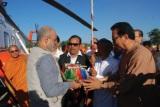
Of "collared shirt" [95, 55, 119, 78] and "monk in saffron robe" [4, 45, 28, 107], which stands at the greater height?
"collared shirt" [95, 55, 119, 78]

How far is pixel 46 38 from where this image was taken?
4.07 metres

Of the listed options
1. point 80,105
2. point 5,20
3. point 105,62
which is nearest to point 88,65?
point 80,105

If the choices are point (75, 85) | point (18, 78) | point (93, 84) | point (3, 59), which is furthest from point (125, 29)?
point (3, 59)

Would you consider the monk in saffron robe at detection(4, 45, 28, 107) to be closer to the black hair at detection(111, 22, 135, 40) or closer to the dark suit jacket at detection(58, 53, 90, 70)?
the dark suit jacket at detection(58, 53, 90, 70)

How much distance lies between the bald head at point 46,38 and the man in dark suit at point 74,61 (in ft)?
6.83

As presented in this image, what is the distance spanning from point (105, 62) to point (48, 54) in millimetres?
1411

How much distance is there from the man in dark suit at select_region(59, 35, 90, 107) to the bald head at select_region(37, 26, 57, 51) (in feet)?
6.83

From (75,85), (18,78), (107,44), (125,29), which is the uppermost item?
(125,29)

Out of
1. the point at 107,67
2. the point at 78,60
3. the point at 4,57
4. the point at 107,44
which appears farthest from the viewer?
the point at 4,57

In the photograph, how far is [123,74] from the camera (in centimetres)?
399

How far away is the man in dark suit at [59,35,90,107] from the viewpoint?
6.24 metres

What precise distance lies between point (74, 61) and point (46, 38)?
7.63 feet

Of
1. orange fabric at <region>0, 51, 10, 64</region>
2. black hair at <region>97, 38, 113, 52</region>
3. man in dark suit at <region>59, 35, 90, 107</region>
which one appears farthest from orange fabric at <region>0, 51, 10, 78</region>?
black hair at <region>97, 38, 113, 52</region>

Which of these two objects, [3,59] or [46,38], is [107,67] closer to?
[46,38]
